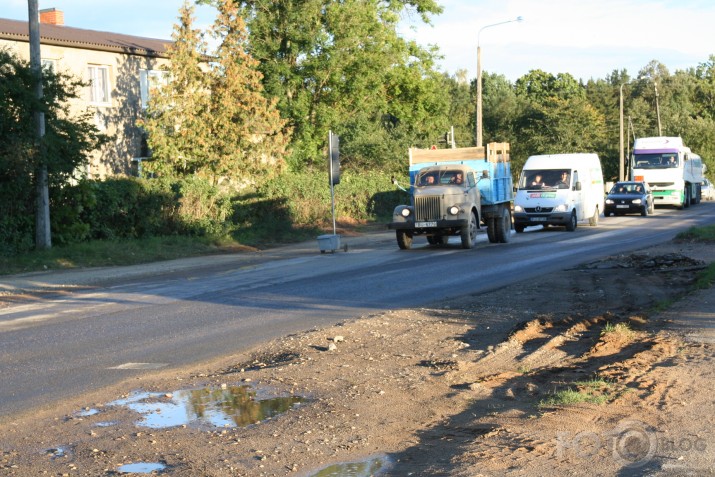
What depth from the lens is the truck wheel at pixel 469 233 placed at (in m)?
24.1

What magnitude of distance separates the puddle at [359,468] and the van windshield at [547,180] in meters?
27.0

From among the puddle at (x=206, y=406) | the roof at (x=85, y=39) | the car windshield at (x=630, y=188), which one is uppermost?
the roof at (x=85, y=39)

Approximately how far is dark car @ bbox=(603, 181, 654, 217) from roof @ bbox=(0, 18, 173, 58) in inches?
877

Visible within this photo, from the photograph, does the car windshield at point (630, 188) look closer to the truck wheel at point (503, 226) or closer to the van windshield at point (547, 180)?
the van windshield at point (547, 180)

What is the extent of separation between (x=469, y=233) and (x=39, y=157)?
36.5ft

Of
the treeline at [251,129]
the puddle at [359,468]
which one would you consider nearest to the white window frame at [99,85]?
the treeline at [251,129]

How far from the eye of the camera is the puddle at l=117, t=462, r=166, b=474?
580cm

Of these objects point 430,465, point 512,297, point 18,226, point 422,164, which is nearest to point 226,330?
point 512,297

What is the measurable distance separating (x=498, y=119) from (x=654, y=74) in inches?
2093

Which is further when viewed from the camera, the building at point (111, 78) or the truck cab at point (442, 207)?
the building at point (111, 78)

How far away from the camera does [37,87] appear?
71.9ft

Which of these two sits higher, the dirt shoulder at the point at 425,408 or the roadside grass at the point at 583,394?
the roadside grass at the point at 583,394

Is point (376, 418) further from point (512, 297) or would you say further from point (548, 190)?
point (548, 190)

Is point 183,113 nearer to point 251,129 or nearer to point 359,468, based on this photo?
point 251,129
